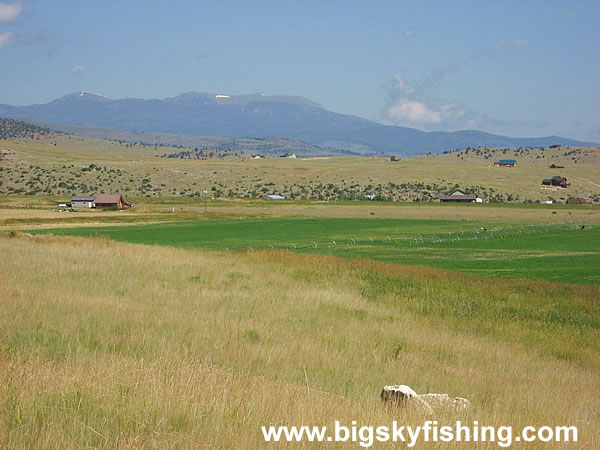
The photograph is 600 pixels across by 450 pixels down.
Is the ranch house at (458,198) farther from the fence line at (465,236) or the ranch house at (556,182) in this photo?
the fence line at (465,236)

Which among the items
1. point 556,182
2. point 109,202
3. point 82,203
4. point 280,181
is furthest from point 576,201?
point 82,203

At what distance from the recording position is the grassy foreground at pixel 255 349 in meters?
7.72

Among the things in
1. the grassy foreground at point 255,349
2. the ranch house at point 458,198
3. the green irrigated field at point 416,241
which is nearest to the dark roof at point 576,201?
the ranch house at point 458,198

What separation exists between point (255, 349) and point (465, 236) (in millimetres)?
58674

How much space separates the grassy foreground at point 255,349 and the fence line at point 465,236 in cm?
2557

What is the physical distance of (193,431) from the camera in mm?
7078

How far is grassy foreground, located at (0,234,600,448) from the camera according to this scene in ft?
25.3

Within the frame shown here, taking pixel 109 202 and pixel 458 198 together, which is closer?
pixel 109 202

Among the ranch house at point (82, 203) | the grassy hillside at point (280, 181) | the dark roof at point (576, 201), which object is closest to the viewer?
the ranch house at point (82, 203)

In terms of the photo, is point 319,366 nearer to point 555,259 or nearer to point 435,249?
point 555,259

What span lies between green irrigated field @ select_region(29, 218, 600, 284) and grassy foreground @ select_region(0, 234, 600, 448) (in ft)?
37.3

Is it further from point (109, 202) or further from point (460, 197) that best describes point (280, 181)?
point (109, 202)

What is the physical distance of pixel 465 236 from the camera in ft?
227

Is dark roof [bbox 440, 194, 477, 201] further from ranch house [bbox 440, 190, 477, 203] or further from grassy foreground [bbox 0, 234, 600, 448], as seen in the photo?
grassy foreground [bbox 0, 234, 600, 448]
